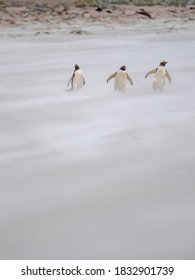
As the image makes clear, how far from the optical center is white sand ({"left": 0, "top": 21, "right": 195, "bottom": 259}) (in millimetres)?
2145

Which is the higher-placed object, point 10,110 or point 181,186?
point 10,110

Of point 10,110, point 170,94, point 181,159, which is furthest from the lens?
point 170,94

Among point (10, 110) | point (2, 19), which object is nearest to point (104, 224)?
point (10, 110)

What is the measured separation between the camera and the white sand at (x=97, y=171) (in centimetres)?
214

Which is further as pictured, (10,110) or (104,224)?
(10,110)

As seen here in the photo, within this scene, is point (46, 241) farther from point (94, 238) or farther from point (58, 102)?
point (58, 102)

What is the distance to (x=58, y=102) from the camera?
480 centimetres

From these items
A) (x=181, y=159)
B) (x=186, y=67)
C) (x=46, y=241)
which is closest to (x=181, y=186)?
(x=181, y=159)

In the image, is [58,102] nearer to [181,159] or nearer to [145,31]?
[181,159]

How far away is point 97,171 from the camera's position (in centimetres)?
292

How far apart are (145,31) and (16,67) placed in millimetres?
8414

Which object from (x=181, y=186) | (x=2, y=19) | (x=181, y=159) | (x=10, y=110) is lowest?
(x=181, y=186)

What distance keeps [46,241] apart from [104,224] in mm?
334

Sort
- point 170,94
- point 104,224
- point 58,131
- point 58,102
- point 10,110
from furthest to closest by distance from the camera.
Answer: point 170,94 → point 58,102 → point 10,110 → point 58,131 → point 104,224
